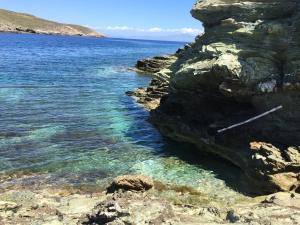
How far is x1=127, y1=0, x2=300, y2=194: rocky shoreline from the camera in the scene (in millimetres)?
24172

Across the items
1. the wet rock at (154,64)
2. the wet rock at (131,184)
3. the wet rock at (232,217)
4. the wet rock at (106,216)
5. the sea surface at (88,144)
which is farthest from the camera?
the wet rock at (154,64)

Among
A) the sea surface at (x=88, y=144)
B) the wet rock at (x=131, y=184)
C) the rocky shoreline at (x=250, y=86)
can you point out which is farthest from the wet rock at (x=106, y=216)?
the rocky shoreline at (x=250, y=86)

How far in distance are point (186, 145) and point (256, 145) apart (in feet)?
22.7

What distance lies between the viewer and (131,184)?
2209 centimetres

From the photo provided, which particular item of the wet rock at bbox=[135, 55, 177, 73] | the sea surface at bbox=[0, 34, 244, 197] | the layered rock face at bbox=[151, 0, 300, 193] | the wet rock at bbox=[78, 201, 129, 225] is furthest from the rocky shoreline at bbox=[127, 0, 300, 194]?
the wet rock at bbox=[135, 55, 177, 73]

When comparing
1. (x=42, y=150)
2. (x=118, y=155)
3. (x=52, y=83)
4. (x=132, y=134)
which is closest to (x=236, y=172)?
(x=118, y=155)

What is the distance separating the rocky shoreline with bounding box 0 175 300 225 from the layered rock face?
351 cm

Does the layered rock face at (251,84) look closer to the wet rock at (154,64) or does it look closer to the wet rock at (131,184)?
the wet rock at (131,184)

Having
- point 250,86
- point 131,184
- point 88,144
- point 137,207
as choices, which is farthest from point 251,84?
point 88,144

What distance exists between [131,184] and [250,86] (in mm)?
8994

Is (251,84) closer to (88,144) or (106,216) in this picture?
(88,144)

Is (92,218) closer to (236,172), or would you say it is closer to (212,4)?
(236,172)

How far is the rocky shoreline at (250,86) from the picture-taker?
24172 mm

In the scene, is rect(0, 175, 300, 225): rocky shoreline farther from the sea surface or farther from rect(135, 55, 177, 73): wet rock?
rect(135, 55, 177, 73): wet rock
